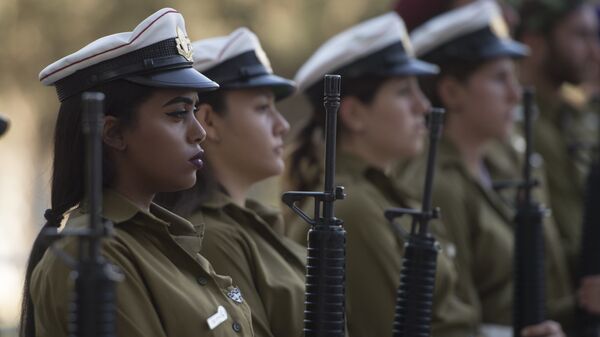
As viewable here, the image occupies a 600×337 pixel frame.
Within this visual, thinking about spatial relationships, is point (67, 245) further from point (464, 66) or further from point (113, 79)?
point (464, 66)

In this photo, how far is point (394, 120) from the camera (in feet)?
21.2

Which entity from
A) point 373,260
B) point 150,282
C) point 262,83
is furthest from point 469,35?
point 150,282

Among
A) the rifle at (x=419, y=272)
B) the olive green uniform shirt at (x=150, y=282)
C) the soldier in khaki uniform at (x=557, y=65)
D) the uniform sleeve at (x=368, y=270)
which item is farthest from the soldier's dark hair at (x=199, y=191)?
the soldier in khaki uniform at (x=557, y=65)

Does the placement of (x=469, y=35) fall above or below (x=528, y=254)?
above

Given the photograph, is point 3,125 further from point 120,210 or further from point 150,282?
point 150,282

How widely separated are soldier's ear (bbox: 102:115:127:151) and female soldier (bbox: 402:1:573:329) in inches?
109

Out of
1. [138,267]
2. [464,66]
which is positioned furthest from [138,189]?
[464,66]

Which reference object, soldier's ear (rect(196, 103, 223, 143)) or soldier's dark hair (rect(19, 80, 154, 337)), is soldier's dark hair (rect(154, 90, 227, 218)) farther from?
soldier's dark hair (rect(19, 80, 154, 337))

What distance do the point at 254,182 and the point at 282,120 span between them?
0.25 m

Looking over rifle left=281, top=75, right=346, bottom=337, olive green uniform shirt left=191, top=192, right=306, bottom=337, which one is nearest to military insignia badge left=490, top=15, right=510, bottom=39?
olive green uniform shirt left=191, top=192, right=306, bottom=337

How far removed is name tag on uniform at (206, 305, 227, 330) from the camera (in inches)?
169

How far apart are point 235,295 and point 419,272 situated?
82 centimetres

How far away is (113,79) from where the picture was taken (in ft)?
14.3

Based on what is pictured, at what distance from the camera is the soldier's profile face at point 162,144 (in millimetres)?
4367
